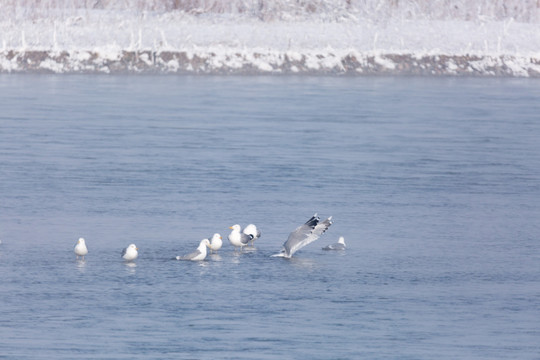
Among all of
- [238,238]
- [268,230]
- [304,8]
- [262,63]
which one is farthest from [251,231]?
[304,8]

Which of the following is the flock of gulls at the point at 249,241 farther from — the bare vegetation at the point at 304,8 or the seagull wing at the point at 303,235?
the bare vegetation at the point at 304,8

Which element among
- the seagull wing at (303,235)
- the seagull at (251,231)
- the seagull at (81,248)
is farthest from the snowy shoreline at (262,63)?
the seagull at (81,248)

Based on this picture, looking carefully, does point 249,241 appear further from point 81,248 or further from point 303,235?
point 81,248

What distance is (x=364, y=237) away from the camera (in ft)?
43.7

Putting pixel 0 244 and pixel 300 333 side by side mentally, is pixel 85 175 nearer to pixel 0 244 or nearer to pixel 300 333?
pixel 0 244

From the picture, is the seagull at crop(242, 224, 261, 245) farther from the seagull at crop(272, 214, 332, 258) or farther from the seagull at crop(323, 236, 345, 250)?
the seagull at crop(323, 236, 345, 250)

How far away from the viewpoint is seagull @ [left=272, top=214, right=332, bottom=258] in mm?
12047

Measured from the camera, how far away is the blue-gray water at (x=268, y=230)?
926 cm

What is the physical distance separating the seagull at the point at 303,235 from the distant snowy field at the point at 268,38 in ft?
91.3

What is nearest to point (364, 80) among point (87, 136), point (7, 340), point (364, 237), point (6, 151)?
point (87, 136)

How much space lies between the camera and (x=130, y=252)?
11.6 meters

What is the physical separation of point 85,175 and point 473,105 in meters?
15.5

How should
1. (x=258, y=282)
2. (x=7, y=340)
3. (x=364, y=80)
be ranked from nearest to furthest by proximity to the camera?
(x=7, y=340)
(x=258, y=282)
(x=364, y=80)

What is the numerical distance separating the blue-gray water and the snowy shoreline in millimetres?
11196
